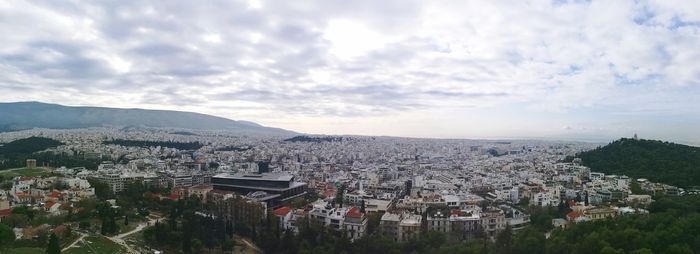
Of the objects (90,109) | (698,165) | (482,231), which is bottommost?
(482,231)

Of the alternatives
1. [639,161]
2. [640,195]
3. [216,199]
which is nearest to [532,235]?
[640,195]

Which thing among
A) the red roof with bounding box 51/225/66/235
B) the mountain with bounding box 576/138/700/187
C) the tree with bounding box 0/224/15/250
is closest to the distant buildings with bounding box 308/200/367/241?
the red roof with bounding box 51/225/66/235

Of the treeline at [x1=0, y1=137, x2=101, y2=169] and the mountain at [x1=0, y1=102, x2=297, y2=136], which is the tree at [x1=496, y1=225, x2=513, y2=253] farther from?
the mountain at [x1=0, y1=102, x2=297, y2=136]

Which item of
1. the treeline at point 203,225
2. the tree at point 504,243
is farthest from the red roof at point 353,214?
the tree at point 504,243

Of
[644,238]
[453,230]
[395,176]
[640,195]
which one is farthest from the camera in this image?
[395,176]

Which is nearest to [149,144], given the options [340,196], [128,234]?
[340,196]

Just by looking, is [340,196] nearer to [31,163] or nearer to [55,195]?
[55,195]

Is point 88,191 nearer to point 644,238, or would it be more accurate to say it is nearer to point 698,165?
point 644,238

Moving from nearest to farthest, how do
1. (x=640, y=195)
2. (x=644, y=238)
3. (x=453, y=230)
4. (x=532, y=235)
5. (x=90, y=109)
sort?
(x=644, y=238)
(x=532, y=235)
(x=453, y=230)
(x=640, y=195)
(x=90, y=109)
